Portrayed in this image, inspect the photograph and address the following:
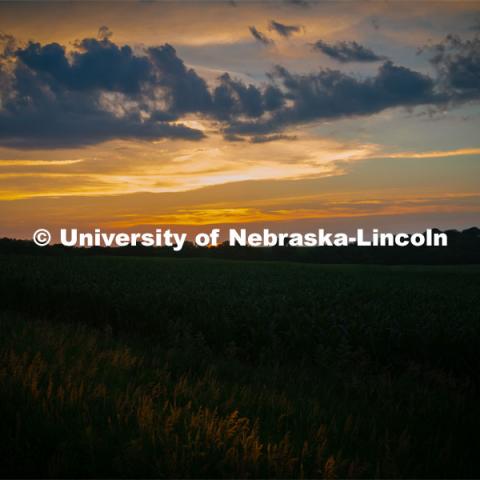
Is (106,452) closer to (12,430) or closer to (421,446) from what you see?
(12,430)

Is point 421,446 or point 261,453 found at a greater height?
point 261,453

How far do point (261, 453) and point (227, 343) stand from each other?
32.0 ft

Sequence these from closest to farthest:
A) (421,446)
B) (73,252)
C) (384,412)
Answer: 1. (421,446)
2. (384,412)
3. (73,252)

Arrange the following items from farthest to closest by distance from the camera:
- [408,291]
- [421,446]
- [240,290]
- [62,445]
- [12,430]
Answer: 1. [408,291]
2. [240,290]
3. [421,446]
4. [12,430]
5. [62,445]

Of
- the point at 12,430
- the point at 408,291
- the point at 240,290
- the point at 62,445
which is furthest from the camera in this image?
the point at 408,291

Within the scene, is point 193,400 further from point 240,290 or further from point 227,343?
point 240,290

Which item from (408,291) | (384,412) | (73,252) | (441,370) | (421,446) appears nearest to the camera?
(421,446)

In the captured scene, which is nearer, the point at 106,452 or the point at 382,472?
the point at 106,452

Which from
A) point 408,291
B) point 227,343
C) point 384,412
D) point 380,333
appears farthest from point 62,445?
point 408,291

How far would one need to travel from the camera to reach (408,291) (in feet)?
84.6

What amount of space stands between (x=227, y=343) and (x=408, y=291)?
1286cm

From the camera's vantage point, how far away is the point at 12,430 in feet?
21.9

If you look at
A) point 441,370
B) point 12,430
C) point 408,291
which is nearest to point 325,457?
point 12,430

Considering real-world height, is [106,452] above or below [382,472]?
above
